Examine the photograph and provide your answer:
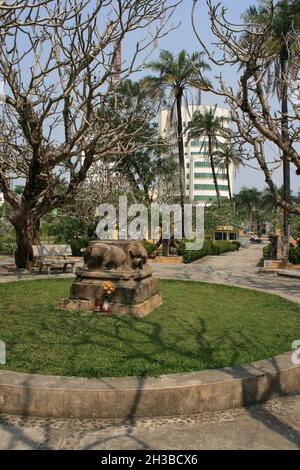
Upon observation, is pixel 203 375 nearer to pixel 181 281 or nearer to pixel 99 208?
pixel 181 281

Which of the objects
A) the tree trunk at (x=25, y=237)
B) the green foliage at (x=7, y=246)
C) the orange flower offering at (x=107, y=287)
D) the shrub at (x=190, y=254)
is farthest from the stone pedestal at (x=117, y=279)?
the green foliage at (x=7, y=246)

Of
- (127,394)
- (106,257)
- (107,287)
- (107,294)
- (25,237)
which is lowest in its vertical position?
(127,394)

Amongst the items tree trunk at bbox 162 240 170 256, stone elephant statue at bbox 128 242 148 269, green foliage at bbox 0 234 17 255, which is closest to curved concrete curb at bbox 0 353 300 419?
stone elephant statue at bbox 128 242 148 269

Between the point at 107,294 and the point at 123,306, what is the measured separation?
1.09 ft

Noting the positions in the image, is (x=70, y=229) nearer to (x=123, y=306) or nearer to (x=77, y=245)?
(x=77, y=245)

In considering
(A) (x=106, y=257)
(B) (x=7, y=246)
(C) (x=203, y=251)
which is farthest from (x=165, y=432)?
(B) (x=7, y=246)

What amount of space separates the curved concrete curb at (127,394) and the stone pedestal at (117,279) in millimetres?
3192

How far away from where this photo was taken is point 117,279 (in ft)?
25.3

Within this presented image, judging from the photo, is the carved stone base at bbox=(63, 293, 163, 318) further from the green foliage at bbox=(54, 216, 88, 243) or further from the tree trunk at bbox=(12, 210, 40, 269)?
the green foliage at bbox=(54, 216, 88, 243)

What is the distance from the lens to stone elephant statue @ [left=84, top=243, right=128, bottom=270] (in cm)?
789

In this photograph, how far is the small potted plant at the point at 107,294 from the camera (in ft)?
24.0

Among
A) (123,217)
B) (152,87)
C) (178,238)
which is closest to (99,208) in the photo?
(123,217)

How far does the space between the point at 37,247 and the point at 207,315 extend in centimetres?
702

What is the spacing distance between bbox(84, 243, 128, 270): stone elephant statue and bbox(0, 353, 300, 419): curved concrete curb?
3.71m
